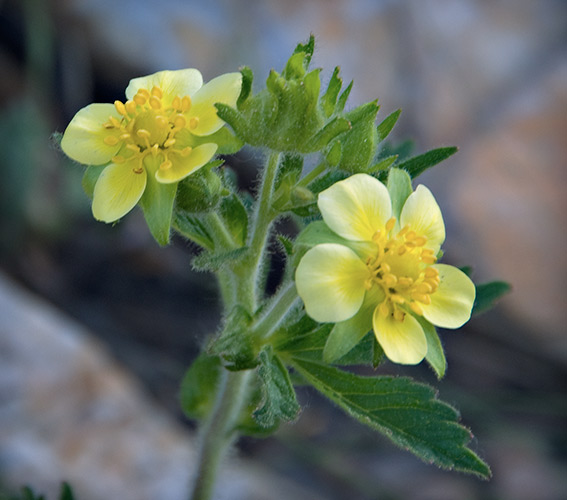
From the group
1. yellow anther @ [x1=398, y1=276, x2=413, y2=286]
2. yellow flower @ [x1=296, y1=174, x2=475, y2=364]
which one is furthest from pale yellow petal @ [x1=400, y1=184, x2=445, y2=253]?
yellow anther @ [x1=398, y1=276, x2=413, y2=286]

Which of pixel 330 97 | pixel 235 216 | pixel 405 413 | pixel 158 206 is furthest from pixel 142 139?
pixel 405 413

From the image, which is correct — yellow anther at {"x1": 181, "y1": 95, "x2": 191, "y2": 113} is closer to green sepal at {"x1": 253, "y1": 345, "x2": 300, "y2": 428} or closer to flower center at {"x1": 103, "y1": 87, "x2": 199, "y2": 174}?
flower center at {"x1": 103, "y1": 87, "x2": 199, "y2": 174}

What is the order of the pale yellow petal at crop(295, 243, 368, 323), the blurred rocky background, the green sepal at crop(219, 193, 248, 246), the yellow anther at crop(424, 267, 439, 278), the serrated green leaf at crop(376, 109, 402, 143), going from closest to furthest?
the pale yellow petal at crop(295, 243, 368, 323) < the yellow anther at crop(424, 267, 439, 278) < the serrated green leaf at crop(376, 109, 402, 143) < the green sepal at crop(219, 193, 248, 246) < the blurred rocky background

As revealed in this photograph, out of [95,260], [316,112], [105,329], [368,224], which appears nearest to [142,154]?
[316,112]

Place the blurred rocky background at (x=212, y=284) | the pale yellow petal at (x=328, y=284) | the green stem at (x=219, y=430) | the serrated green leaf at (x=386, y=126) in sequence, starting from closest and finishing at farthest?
the pale yellow petal at (x=328, y=284)
the serrated green leaf at (x=386, y=126)
the green stem at (x=219, y=430)
the blurred rocky background at (x=212, y=284)

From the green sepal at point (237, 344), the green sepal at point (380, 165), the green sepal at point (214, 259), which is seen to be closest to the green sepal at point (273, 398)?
the green sepal at point (237, 344)

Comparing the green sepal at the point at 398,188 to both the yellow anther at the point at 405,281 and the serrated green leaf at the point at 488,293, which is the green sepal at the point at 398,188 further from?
the serrated green leaf at the point at 488,293
